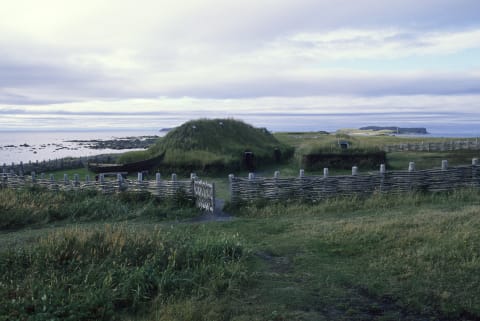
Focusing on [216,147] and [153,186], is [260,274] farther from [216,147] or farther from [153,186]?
[216,147]

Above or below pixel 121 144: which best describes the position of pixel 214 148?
above

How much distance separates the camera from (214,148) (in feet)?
97.6

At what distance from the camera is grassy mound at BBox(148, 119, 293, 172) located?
2703 cm

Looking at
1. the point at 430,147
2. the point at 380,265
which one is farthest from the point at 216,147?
the point at 380,265

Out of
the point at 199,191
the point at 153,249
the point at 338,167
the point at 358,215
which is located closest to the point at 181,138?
the point at 338,167

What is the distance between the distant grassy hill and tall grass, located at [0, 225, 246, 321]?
18.7 meters

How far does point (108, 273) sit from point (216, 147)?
77.3ft

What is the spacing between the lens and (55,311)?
17.7 feet

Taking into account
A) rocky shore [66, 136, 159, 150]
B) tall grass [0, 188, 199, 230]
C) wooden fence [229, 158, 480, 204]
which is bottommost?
tall grass [0, 188, 199, 230]

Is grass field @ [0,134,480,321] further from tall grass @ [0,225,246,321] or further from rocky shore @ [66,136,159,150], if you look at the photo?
rocky shore @ [66,136,159,150]

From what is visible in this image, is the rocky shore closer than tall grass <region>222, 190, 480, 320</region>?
No

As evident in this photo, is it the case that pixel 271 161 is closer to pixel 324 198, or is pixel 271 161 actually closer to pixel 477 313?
pixel 324 198

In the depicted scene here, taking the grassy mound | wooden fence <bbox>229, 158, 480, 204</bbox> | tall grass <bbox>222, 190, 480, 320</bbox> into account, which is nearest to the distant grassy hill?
the grassy mound

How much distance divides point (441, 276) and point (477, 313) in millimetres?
1135
